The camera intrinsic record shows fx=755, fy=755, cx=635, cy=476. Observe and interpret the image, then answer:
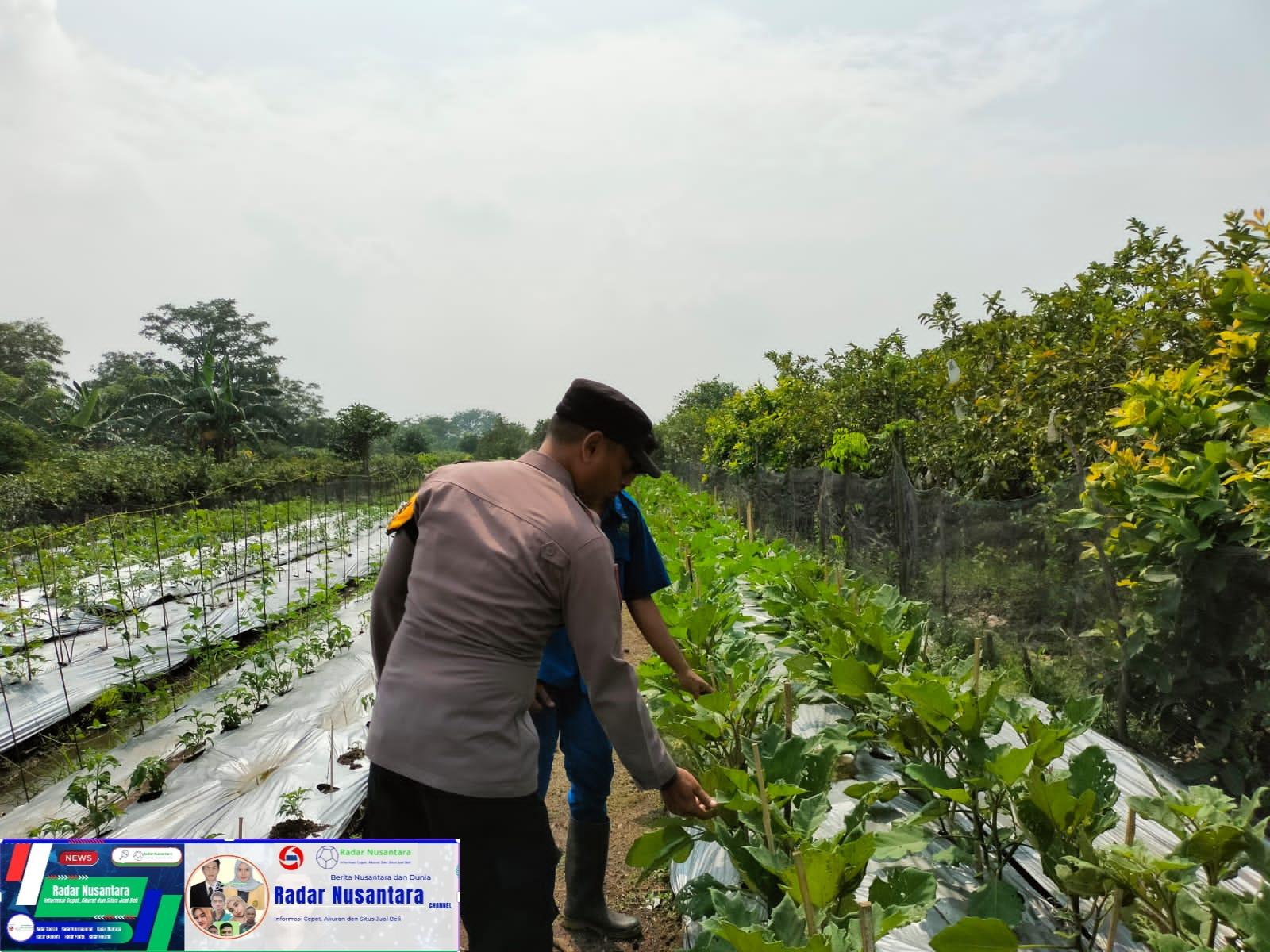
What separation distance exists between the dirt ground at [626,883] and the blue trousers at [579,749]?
1.48 feet

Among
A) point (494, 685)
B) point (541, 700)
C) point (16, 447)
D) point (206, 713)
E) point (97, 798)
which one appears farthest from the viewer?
point (16, 447)

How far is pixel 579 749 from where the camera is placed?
2549 mm

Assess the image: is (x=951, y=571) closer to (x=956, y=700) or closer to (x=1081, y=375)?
(x=1081, y=375)

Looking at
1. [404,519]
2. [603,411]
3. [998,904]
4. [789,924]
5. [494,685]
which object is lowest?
[998,904]

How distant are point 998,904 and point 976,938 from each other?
0.37 metres

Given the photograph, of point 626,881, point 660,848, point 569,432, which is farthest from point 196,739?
point 569,432

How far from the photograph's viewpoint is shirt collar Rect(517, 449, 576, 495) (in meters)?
1.82

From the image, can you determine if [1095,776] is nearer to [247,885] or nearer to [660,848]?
[660,848]

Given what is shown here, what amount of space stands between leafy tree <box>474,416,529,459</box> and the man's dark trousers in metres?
47.5

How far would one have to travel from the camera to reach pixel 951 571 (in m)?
5.13

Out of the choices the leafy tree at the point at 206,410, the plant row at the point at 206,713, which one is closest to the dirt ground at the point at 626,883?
the plant row at the point at 206,713

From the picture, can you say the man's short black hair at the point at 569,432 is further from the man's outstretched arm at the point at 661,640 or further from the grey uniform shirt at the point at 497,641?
Result: the man's outstretched arm at the point at 661,640

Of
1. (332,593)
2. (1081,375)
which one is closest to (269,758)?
(332,593)

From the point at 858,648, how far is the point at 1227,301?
1.93 meters
